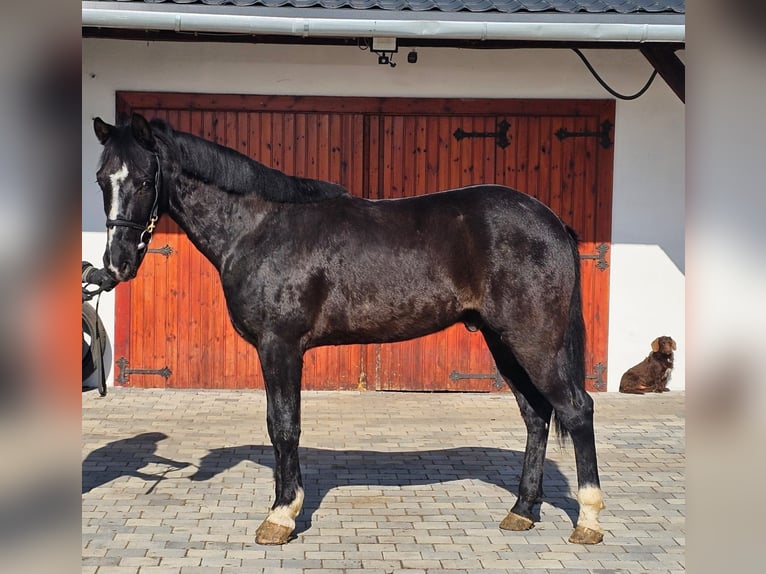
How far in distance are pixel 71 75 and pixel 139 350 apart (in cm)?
794

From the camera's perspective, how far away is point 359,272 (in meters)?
4.45

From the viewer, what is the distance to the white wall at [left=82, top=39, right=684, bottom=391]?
817 cm

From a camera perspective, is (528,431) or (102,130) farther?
(528,431)

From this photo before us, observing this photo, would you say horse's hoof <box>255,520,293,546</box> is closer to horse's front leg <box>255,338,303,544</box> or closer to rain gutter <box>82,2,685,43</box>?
horse's front leg <box>255,338,303,544</box>

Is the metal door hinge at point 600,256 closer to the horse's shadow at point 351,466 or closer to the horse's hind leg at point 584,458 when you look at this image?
the horse's shadow at point 351,466

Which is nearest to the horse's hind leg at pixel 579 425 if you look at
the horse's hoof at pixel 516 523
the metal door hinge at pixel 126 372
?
the horse's hoof at pixel 516 523

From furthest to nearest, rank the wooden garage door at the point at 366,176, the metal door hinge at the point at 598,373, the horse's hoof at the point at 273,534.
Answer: the metal door hinge at the point at 598,373
the wooden garage door at the point at 366,176
the horse's hoof at the point at 273,534

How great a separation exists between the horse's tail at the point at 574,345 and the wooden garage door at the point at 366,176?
3919 millimetres

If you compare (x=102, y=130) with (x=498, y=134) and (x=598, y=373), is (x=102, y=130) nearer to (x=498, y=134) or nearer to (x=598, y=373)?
(x=498, y=134)

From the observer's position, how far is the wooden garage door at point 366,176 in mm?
8305

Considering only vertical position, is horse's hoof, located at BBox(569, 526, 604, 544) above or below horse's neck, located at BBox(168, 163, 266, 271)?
below

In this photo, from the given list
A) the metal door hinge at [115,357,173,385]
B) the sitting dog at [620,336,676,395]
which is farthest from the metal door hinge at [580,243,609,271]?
the metal door hinge at [115,357,173,385]

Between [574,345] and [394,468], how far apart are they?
1872 millimetres

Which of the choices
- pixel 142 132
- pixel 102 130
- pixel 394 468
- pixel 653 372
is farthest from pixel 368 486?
pixel 653 372
